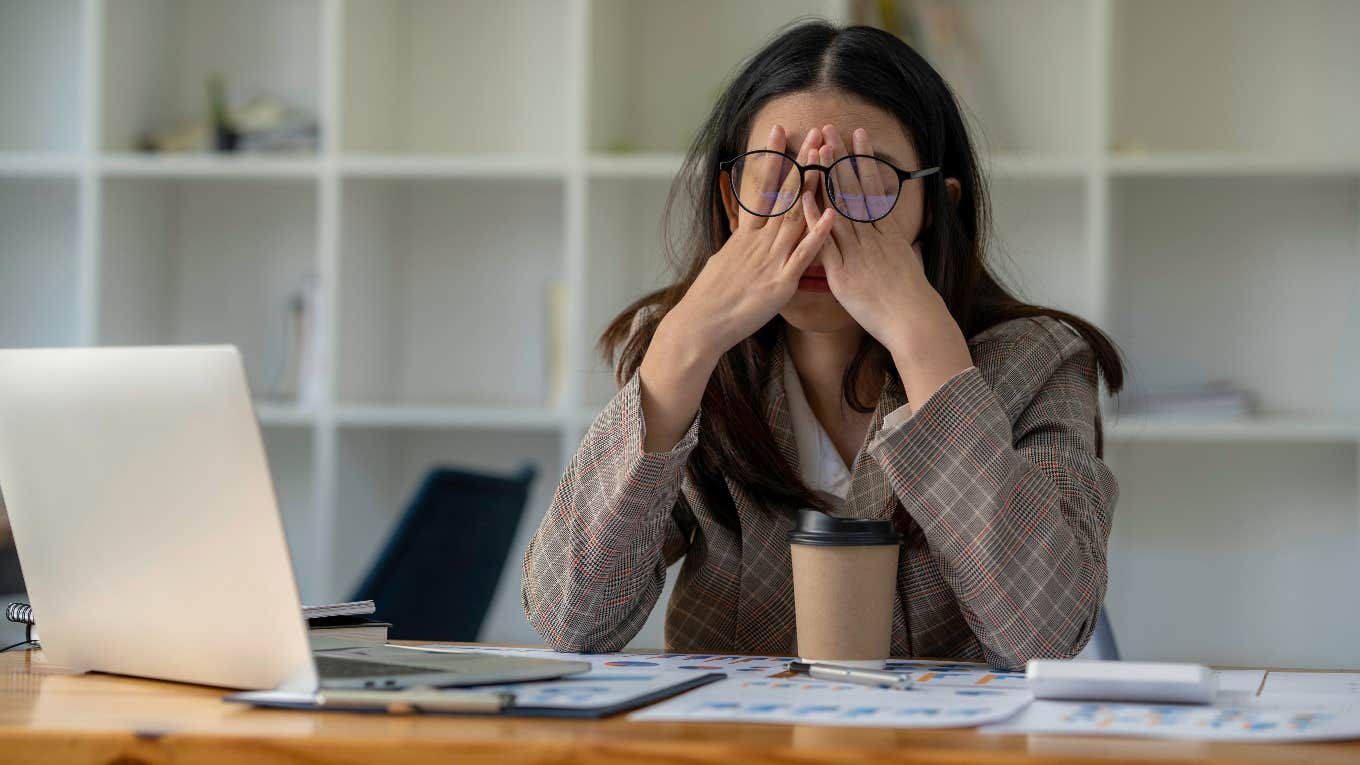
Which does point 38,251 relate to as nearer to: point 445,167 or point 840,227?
point 445,167

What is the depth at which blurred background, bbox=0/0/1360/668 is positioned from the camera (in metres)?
2.68

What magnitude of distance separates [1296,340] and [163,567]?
Result: 8.17 feet

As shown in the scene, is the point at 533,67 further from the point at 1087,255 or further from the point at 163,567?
the point at 163,567

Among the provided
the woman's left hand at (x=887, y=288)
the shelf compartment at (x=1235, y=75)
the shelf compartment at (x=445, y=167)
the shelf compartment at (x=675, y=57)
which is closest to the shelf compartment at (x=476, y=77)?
the shelf compartment at (x=675, y=57)

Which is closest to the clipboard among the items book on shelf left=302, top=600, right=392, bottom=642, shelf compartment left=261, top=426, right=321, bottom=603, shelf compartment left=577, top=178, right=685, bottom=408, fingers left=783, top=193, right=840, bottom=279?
book on shelf left=302, top=600, right=392, bottom=642

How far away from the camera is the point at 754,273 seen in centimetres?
121

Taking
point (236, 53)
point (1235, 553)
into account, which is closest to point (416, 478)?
point (236, 53)

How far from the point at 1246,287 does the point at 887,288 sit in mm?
1870

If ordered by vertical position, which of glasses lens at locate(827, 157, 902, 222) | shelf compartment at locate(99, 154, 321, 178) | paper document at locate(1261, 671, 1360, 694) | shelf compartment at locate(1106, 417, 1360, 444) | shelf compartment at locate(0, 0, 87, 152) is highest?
shelf compartment at locate(0, 0, 87, 152)

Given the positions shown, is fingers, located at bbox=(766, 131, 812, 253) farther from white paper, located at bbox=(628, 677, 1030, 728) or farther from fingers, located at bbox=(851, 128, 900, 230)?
white paper, located at bbox=(628, 677, 1030, 728)

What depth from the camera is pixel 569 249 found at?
8.64 feet

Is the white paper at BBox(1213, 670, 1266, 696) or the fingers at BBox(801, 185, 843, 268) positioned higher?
the fingers at BBox(801, 185, 843, 268)

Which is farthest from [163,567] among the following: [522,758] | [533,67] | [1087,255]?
[533,67]

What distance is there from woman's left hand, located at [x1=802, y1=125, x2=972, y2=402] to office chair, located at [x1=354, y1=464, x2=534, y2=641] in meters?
0.94
